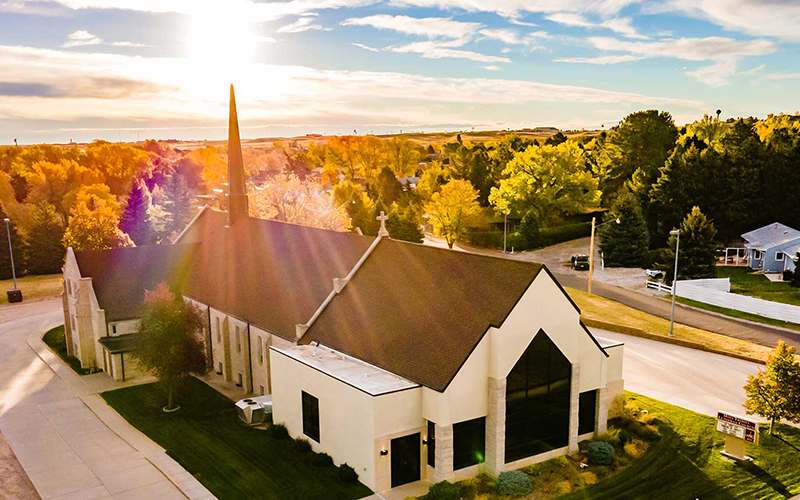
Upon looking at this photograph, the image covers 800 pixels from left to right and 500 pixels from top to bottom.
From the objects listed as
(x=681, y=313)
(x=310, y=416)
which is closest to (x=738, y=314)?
(x=681, y=313)

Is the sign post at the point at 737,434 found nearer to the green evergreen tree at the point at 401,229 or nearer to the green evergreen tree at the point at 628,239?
the green evergreen tree at the point at 628,239

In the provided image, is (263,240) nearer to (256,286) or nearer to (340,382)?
(256,286)

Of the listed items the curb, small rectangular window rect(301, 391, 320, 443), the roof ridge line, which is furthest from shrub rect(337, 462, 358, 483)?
the curb

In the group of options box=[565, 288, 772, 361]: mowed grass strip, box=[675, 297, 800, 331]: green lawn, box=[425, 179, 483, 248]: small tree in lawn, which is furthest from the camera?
box=[425, 179, 483, 248]: small tree in lawn

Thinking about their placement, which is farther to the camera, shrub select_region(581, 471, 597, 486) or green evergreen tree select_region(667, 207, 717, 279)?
green evergreen tree select_region(667, 207, 717, 279)

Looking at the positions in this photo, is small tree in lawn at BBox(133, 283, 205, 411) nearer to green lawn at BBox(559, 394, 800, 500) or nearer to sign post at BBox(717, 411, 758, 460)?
green lawn at BBox(559, 394, 800, 500)

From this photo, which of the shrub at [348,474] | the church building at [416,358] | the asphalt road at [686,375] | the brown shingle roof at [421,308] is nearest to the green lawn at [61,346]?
the church building at [416,358]
